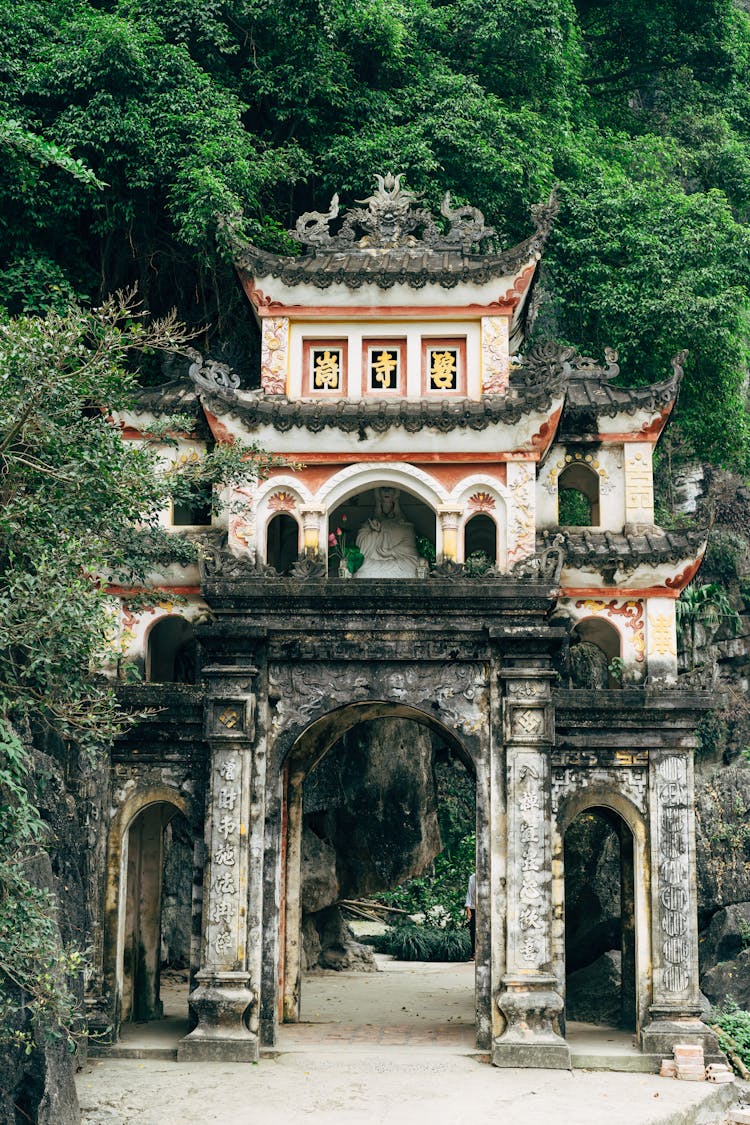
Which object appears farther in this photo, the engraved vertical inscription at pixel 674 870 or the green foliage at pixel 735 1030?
the green foliage at pixel 735 1030

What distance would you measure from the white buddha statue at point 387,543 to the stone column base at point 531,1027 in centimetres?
527

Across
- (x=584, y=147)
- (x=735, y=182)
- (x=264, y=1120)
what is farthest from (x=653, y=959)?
(x=735, y=182)

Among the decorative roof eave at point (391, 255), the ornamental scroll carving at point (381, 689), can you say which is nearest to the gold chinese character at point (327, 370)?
the decorative roof eave at point (391, 255)

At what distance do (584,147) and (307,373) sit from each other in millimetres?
12116

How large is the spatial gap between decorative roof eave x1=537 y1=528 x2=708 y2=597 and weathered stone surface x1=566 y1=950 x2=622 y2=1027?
18.3 feet

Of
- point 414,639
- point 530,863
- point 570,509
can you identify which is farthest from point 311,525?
point 570,509

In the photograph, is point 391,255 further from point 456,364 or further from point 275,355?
point 275,355

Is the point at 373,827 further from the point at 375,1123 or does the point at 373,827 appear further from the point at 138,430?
the point at 375,1123

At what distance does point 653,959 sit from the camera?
15.6 metres

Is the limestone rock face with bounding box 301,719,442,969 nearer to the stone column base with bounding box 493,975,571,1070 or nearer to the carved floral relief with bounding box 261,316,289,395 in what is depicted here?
the carved floral relief with bounding box 261,316,289,395

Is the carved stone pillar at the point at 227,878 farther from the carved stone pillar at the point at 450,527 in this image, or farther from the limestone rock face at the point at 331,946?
the limestone rock face at the point at 331,946


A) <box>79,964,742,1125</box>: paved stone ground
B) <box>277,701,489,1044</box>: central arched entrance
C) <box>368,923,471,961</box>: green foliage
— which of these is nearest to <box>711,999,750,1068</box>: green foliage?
<box>79,964,742,1125</box>: paved stone ground

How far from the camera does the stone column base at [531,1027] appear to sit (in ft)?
46.8

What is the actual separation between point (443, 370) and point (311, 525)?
9.00ft
